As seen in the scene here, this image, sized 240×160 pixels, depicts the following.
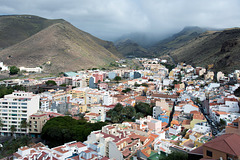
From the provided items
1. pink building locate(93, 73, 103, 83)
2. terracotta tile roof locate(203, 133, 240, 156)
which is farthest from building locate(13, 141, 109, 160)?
pink building locate(93, 73, 103, 83)

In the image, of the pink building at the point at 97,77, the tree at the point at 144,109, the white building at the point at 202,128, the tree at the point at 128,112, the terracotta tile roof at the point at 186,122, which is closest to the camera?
the white building at the point at 202,128

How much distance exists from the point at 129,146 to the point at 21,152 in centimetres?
856

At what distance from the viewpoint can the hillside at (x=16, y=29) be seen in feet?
375

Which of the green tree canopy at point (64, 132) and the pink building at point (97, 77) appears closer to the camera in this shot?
the green tree canopy at point (64, 132)

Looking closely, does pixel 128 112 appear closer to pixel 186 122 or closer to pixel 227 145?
pixel 186 122

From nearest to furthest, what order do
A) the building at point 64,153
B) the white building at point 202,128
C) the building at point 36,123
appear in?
the building at point 64,153 → the white building at point 202,128 → the building at point 36,123

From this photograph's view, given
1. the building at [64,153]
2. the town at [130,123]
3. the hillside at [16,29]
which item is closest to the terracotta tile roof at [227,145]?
the town at [130,123]

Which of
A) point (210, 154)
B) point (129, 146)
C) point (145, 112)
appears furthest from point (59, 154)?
point (145, 112)

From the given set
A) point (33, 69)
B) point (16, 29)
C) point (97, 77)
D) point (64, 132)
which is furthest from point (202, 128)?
point (16, 29)

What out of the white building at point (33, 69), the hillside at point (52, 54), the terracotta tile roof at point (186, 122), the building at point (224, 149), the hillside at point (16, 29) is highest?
the hillside at point (16, 29)

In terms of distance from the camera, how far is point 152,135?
68.1 feet

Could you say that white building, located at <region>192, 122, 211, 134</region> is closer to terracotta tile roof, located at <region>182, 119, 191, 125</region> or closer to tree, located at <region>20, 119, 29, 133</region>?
terracotta tile roof, located at <region>182, 119, 191, 125</region>

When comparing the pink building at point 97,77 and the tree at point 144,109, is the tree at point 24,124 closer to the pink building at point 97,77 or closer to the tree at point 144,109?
the tree at point 144,109

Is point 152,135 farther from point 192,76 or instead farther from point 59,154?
point 192,76
